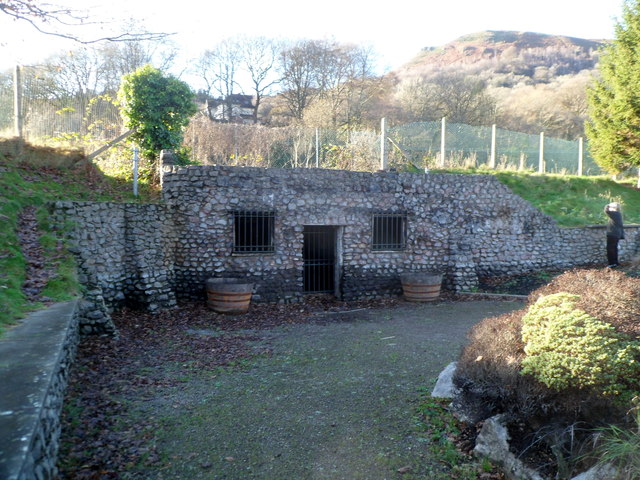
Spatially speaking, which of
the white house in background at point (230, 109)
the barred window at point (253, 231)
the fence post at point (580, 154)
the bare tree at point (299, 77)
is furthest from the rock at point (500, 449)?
the white house in background at point (230, 109)

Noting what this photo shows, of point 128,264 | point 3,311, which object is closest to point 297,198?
point 128,264

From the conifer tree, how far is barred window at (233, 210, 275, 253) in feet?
43.1

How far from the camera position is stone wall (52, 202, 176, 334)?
914 cm

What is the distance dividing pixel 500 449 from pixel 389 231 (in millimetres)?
8578

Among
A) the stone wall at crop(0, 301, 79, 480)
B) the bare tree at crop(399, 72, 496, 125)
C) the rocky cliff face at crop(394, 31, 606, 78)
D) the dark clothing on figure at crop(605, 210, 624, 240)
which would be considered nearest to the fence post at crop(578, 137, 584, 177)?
the dark clothing on figure at crop(605, 210, 624, 240)

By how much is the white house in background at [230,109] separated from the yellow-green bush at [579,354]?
74.1 ft

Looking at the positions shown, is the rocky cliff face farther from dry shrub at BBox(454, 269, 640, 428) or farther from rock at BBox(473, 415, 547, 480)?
rock at BBox(473, 415, 547, 480)

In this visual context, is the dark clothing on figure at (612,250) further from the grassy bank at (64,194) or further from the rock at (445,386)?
the rock at (445,386)

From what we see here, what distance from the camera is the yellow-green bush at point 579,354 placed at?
3.96 meters

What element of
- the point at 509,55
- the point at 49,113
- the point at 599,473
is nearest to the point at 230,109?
the point at 49,113

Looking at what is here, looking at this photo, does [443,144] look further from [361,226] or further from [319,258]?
[319,258]

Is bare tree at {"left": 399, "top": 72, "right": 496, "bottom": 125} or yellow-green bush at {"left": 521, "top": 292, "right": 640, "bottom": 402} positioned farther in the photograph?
bare tree at {"left": 399, "top": 72, "right": 496, "bottom": 125}

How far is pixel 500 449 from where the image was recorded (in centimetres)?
429

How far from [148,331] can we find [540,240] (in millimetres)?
11308
